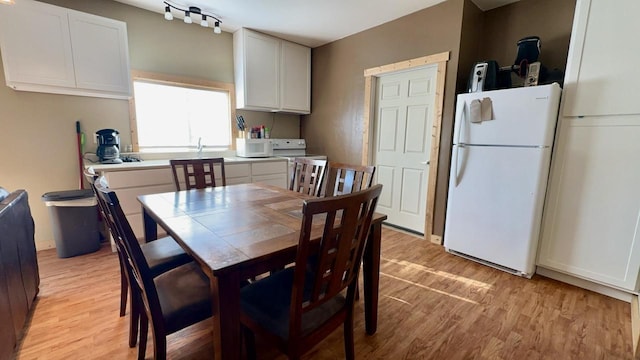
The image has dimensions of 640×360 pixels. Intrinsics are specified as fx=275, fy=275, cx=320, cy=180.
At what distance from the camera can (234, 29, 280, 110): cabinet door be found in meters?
3.54

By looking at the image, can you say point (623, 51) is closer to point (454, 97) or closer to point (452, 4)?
point (454, 97)

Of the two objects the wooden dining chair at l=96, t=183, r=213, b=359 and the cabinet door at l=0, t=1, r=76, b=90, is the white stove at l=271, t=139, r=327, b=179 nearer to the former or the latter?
the cabinet door at l=0, t=1, r=76, b=90

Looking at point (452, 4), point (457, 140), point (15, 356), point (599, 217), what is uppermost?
point (452, 4)

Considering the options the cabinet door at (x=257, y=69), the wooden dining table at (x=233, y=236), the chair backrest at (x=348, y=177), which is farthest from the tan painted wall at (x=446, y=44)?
the wooden dining table at (x=233, y=236)

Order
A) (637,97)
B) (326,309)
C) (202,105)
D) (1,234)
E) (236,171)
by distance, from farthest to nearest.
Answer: (202,105)
(236,171)
(637,97)
(1,234)
(326,309)

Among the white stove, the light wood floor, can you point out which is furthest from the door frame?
the white stove

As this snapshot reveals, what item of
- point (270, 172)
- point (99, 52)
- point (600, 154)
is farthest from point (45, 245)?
point (600, 154)

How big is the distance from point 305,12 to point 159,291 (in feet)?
9.74

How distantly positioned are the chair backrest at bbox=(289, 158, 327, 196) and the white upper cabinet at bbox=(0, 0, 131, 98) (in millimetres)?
1925

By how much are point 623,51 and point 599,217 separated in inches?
45.5

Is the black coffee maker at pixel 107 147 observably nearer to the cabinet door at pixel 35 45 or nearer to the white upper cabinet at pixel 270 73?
the cabinet door at pixel 35 45

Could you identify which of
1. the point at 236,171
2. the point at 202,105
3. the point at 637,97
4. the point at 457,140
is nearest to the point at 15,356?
the point at 236,171

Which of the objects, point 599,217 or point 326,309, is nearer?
point 326,309

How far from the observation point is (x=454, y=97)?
2766 millimetres
